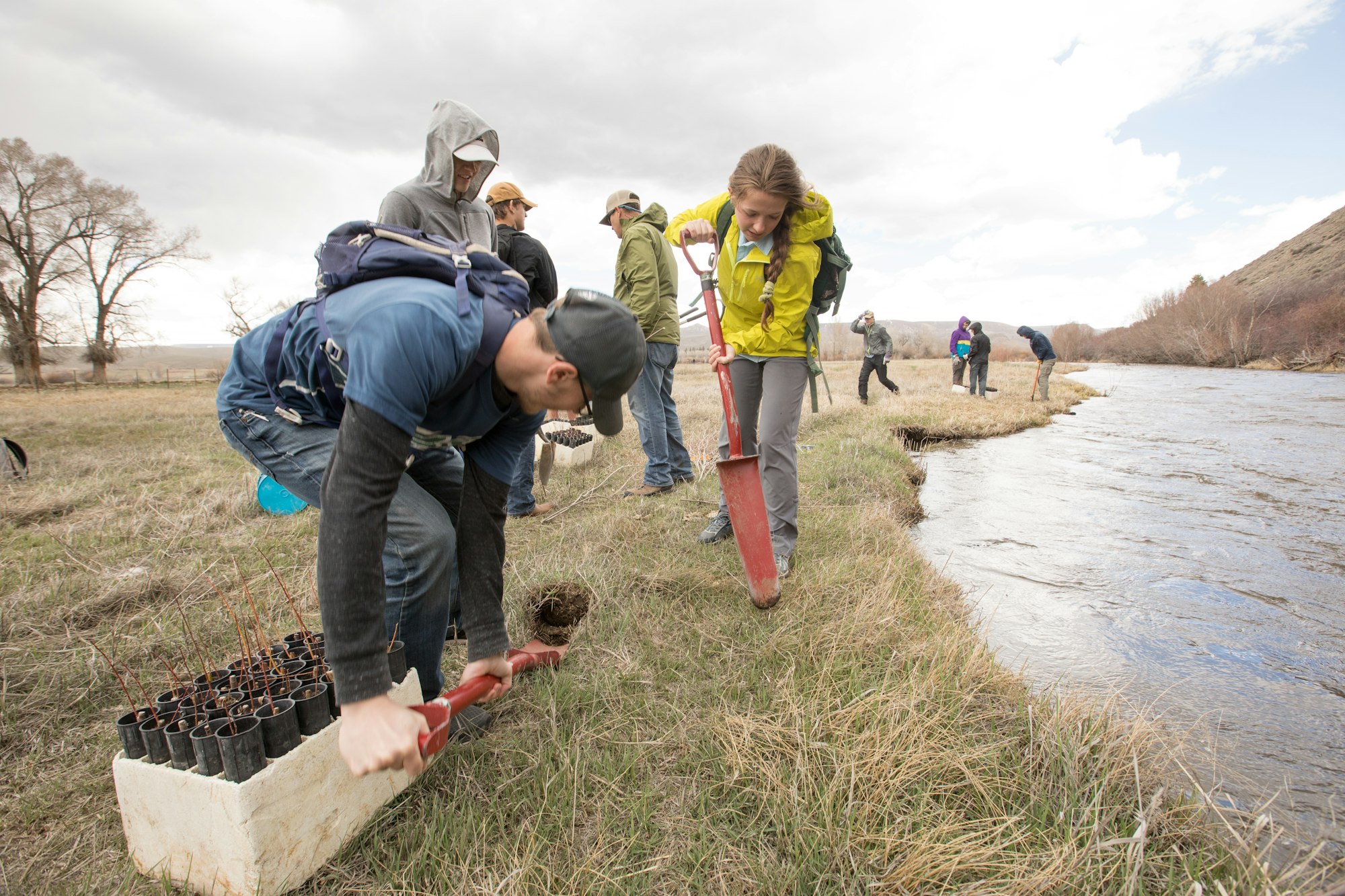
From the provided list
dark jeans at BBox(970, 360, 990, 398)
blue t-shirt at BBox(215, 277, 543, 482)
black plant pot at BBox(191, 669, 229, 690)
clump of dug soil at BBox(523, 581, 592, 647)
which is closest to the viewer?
blue t-shirt at BBox(215, 277, 543, 482)

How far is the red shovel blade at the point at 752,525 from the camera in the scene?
2998 mm

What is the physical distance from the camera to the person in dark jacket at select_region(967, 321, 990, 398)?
14.7 m

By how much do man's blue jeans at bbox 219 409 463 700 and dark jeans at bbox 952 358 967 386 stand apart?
16071mm

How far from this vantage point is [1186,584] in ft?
12.7

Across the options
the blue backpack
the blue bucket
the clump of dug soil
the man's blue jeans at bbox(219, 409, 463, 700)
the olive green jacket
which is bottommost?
the clump of dug soil

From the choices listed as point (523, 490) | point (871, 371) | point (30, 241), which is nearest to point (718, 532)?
point (523, 490)

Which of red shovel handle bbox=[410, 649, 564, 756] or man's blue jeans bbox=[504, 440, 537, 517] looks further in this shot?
man's blue jeans bbox=[504, 440, 537, 517]

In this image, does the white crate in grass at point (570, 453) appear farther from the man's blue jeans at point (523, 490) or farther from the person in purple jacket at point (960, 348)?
the person in purple jacket at point (960, 348)

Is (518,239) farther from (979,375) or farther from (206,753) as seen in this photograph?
(979,375)

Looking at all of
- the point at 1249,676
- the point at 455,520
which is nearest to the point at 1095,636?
the point at 1249,676

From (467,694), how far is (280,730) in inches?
18.1

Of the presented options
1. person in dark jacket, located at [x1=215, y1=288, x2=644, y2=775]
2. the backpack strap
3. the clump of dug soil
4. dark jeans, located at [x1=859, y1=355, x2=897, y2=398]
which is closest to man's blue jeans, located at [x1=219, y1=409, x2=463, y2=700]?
person in dark jacket, located at [x1=215, y1=288, x2=644, y2=775]

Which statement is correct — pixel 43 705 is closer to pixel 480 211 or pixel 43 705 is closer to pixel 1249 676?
pixel 480 211

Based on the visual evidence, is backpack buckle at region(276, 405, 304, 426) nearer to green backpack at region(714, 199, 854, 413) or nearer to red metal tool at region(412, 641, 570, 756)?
red metal tool at region(412, 641, 570, 756)
